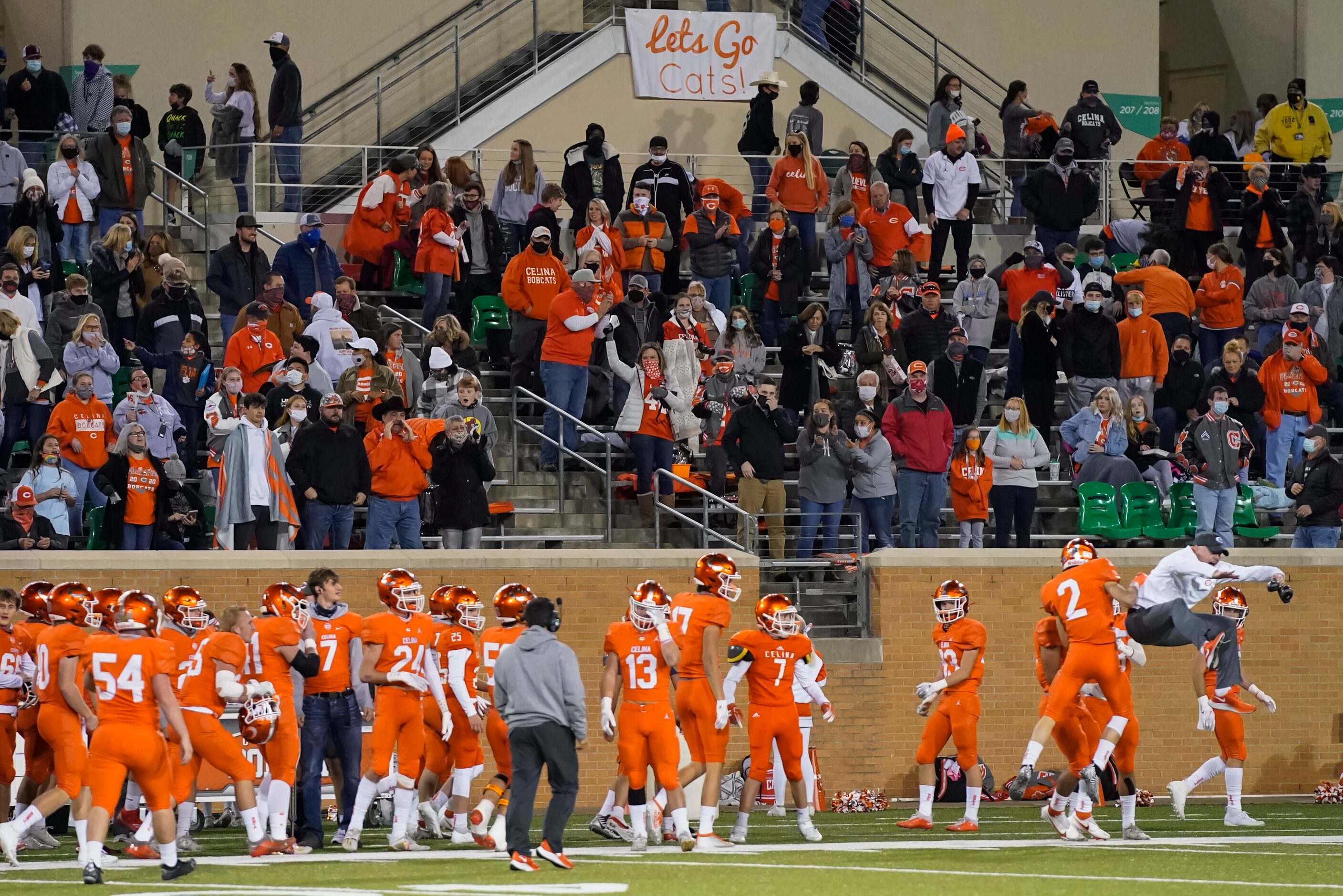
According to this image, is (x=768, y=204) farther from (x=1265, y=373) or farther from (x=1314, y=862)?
(x=1314, y=862)

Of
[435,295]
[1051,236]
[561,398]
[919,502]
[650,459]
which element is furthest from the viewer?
[1051,236]

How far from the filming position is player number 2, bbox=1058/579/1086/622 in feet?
48.7

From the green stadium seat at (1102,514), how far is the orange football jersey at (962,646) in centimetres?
446

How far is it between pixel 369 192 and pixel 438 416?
4463 mm

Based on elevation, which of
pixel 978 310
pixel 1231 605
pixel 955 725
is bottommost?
pixel 955 725

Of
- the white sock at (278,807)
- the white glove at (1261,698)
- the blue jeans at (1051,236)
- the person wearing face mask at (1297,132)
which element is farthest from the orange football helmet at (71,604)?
the person wearing face mask at (1297,132)

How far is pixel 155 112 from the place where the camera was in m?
27.1

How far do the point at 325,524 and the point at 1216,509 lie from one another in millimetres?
8925

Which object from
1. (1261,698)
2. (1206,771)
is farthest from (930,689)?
(1261,698)

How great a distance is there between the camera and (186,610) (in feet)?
47.4

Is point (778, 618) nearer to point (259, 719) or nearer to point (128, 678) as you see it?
point (259, 719)

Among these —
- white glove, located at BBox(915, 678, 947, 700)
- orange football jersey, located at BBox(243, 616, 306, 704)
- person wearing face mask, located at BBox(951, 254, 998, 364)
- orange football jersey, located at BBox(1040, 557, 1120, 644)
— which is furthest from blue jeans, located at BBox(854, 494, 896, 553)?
orange football jersey, located at BBox(243, 616, 306, 704)

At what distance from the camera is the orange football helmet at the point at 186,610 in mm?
14445

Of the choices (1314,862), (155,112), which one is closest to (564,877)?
(1314,862)
